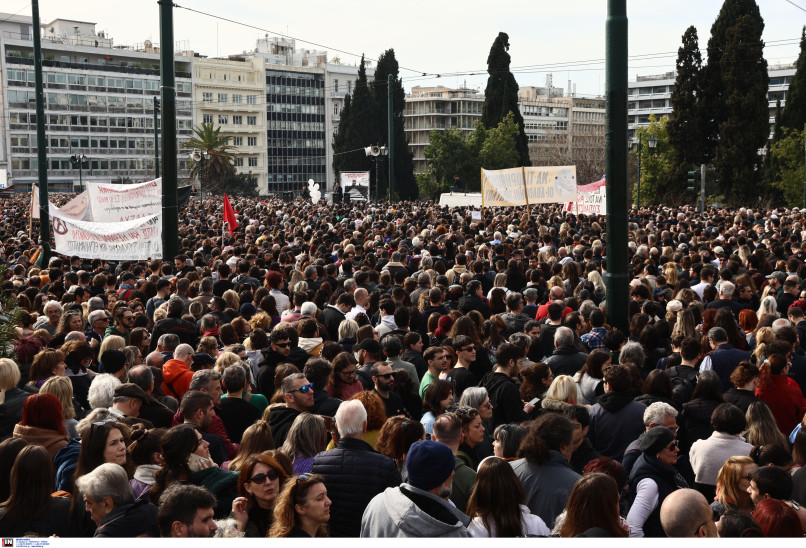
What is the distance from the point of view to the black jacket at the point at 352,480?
5129mm

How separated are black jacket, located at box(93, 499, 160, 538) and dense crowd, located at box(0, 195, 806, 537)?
1cm

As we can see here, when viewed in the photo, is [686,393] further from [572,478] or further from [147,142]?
[147,142]

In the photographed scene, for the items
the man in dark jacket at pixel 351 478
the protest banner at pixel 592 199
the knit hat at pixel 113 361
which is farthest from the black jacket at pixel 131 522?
the protest banner at pixel 592 199

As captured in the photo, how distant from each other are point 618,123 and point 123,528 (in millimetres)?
6710

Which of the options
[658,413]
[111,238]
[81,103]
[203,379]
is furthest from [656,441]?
[81,103]

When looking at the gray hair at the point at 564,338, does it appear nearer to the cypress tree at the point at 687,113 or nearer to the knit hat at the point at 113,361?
the knit hat at the point at 113,361

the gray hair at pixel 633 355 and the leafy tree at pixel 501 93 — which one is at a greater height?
the leafy tree at pixel 501 93

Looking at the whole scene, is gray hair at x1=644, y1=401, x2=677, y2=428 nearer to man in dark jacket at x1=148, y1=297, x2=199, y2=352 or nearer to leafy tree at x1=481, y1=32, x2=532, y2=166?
man in dark jacket at x1=148, y1=297, x2=199, y2=352

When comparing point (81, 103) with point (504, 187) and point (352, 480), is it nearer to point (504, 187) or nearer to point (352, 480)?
point (504, 187)

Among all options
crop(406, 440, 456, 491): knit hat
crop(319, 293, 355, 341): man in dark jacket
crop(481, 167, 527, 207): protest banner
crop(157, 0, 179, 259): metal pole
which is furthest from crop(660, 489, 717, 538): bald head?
crop(481, 167, 527, 207): protest banner

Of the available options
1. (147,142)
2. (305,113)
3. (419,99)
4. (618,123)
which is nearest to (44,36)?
(147,142)

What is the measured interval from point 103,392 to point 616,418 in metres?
3.76

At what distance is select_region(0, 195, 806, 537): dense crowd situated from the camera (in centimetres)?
451

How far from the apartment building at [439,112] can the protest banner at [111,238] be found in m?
126
